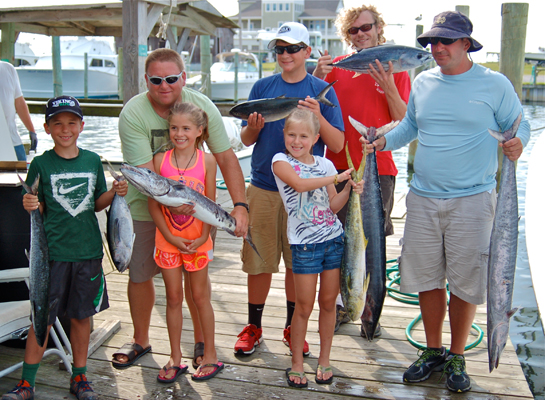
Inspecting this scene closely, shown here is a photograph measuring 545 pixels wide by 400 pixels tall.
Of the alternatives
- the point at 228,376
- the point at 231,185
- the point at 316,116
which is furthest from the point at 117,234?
the point at 316,116

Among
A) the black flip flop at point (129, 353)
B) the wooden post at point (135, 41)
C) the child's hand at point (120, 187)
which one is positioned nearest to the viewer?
the child's hand at point (120, 187)

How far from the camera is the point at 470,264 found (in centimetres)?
283

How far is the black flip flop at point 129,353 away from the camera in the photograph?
3.12 metres

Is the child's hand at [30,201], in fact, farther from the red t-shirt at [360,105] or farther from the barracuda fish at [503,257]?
the barracuda fish at [503,257]

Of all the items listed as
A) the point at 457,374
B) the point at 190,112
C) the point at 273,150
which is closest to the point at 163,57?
the point at 190,112

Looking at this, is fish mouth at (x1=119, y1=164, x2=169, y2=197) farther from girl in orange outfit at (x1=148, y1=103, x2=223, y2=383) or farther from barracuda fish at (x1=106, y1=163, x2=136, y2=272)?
girl in orange outfit at (x1=148, y1=103, x2=223, y2=383)

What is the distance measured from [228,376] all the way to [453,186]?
1.66 m

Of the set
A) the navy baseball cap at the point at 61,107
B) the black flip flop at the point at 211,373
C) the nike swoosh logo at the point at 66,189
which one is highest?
the navy baseball cap at the point at 61,107

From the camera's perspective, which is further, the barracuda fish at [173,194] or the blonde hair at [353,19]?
the blonde hair at [353,19]

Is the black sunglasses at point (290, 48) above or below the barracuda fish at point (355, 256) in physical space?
above

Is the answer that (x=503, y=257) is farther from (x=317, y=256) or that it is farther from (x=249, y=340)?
A: (x=249, y=340)

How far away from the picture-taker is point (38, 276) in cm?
257

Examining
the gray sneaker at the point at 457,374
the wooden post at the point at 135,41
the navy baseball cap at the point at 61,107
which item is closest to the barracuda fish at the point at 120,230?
the navy baseball cap at the point at 61,107

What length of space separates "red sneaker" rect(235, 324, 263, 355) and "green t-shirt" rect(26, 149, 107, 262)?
43.2 inches
